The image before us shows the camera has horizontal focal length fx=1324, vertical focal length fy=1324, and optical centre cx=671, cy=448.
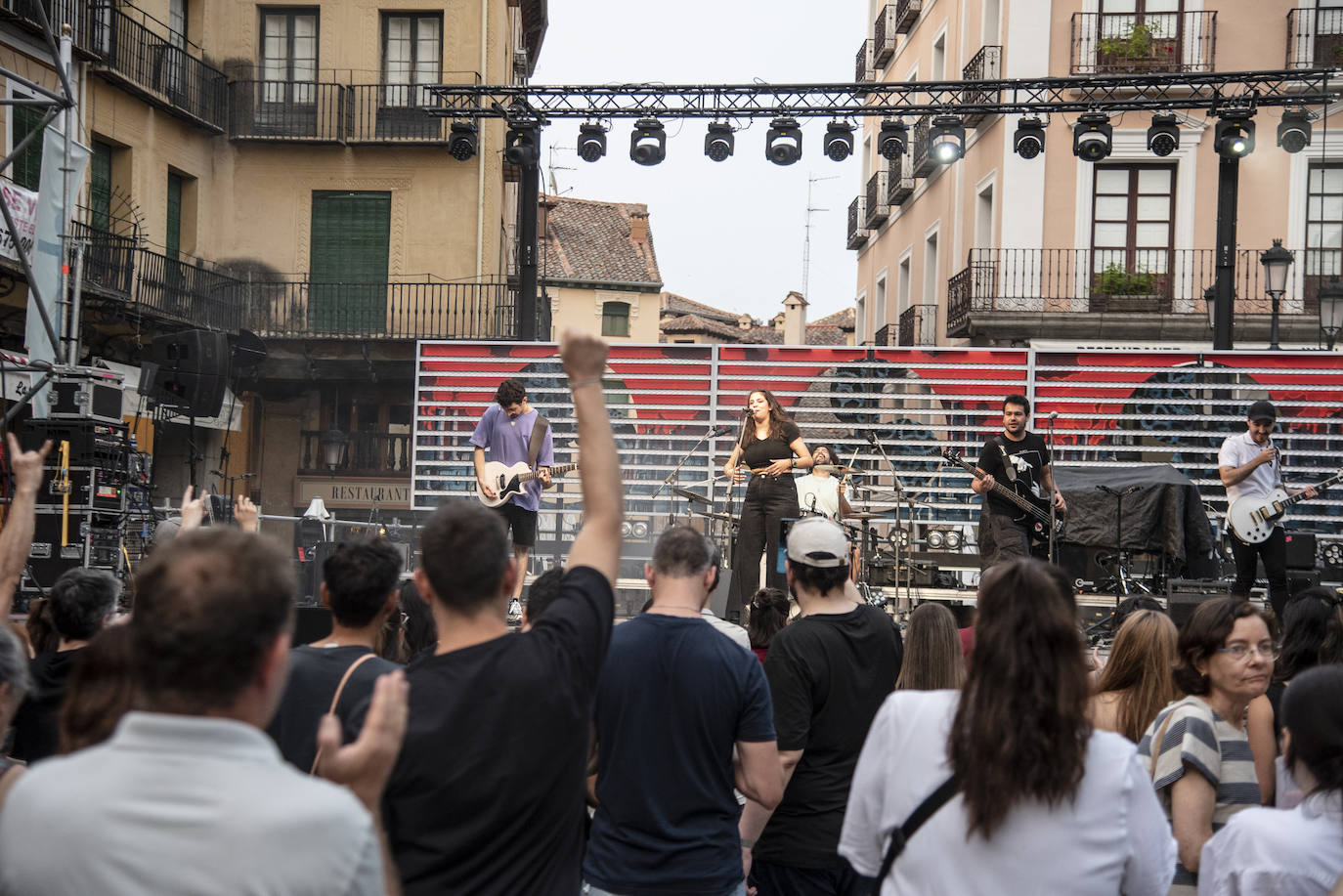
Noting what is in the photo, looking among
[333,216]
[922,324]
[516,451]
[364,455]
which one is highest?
[333,216]

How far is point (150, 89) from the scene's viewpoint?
918 inches

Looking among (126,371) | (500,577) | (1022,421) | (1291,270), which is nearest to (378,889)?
(500,577)

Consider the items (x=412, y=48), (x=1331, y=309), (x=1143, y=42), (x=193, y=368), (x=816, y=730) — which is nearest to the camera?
(x=816, y=730)

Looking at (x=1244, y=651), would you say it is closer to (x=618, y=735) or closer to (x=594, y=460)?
(x=618, y=735)

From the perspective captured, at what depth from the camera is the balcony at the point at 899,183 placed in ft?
104

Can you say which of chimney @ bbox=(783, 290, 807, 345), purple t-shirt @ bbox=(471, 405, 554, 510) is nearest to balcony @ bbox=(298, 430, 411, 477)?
purple t-shirt @ bbox=(471, 405, 554, 510)

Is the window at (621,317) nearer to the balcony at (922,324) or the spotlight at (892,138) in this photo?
the balcony at (922,324)

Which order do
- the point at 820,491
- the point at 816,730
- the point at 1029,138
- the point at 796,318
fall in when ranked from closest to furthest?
the point at 816,730 < the point at 820,491 < the point at 1029,138 < the point at 796,318

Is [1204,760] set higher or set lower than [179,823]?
lower

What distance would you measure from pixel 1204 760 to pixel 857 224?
3529cm

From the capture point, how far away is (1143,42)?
23.7 metres

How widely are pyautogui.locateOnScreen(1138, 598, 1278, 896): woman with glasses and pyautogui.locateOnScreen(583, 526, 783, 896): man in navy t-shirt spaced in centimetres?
106

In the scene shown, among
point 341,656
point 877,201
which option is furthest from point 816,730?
point 877,201

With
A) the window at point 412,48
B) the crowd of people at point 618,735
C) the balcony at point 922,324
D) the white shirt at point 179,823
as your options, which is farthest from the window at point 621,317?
the white shirt at point 179,823
